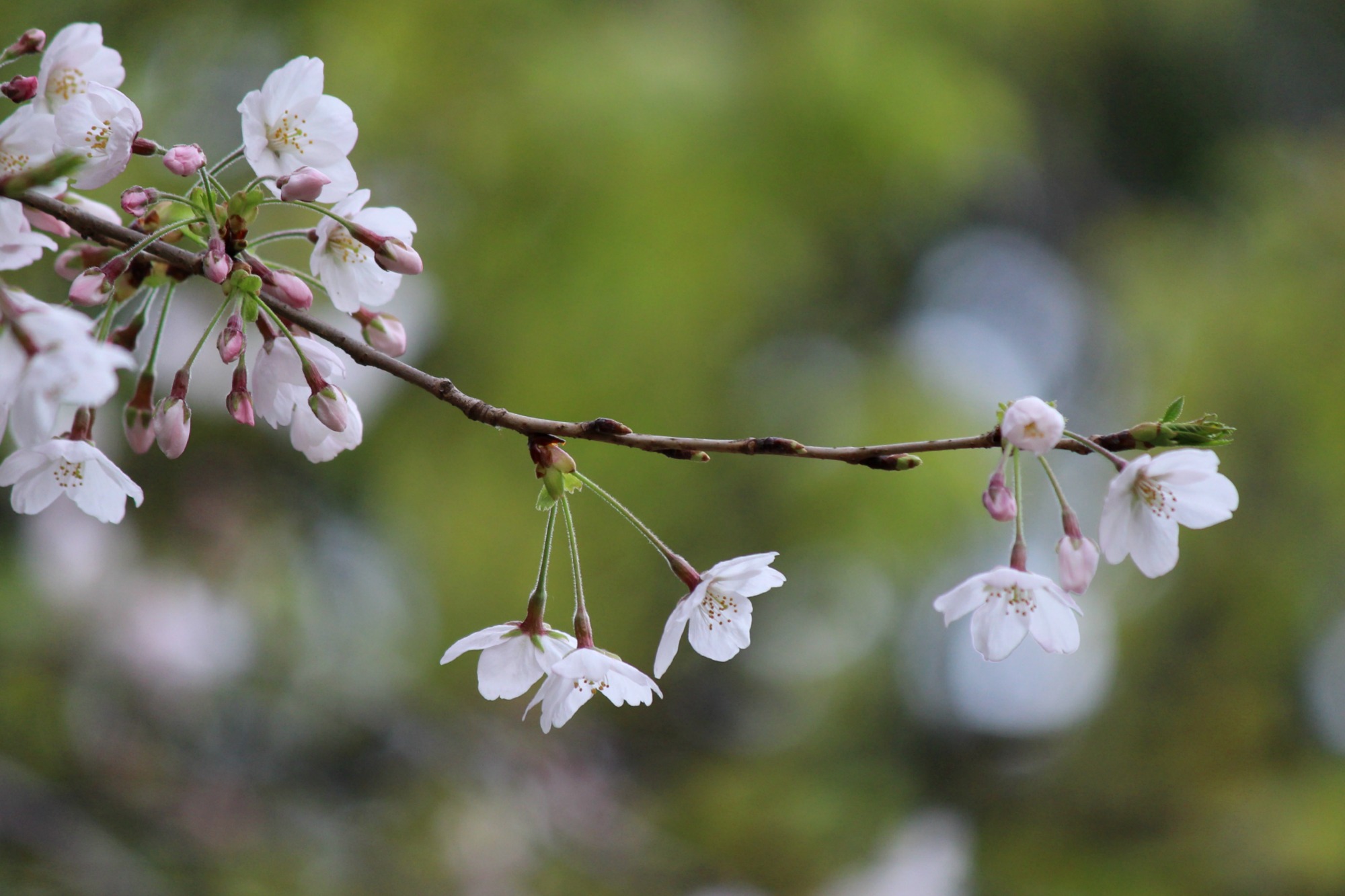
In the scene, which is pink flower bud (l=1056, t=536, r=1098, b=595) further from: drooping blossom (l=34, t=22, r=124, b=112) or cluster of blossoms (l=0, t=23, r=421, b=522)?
drooping blossom (l=34, t=22, r=124, b=112)

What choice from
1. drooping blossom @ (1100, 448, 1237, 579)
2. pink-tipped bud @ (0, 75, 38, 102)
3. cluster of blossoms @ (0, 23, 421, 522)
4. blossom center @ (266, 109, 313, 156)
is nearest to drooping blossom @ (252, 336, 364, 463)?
cluster of blossoms @ (0, 23, 421, 522)

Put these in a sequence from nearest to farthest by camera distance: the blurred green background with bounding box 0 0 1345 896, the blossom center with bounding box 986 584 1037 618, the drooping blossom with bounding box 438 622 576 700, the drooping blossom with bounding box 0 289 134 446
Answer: the drooping blossom with bounding box 0 289 134 446
the blossom center with bounding box 986 584 1037 618
the drooping blossom with bounding box 438 622 576 700
the blurred green background with bounding box 0 0 1345 896

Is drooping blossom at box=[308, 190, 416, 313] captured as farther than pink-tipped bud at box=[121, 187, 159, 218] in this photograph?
Yes

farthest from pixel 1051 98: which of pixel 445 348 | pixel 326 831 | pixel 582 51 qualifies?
pixel 326 831

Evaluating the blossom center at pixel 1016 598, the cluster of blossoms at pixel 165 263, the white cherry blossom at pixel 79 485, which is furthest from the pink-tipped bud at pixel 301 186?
the blossom center at pixel 1016 598

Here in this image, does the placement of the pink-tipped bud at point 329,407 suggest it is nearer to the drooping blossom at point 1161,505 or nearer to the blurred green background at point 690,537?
the drooping blossom at point 1161,505

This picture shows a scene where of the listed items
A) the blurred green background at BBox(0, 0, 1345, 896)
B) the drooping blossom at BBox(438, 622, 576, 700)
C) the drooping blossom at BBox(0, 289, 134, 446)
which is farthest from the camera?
the blurred green background at BBox(0, 0, 1345, 896)

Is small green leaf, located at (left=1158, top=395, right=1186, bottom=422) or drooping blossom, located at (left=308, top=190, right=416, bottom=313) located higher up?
drooping blossom, located at (left=308, top=190, right=416, bottom=313)

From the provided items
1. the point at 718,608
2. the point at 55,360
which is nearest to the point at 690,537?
the point at 718,608
